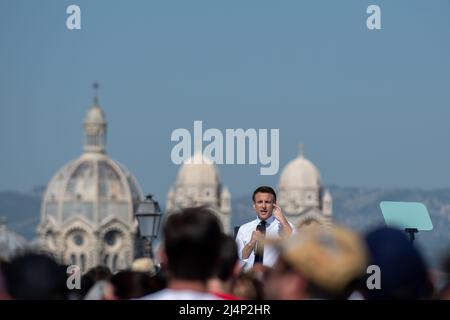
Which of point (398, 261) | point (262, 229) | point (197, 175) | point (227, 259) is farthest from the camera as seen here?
point (197, 175)

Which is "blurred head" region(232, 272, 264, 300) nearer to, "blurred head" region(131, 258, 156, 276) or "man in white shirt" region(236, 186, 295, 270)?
"blurred head" region(131, 258, 156, 276)

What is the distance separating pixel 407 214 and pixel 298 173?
153m

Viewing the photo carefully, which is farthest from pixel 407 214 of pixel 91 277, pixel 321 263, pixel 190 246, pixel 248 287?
pixel 321 263

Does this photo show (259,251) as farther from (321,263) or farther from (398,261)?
(321,263)

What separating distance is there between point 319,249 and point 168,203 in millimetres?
136604

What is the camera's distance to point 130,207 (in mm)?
159500

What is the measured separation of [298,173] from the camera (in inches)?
6496

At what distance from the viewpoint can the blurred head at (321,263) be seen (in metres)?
6.62

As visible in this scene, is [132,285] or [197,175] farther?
[197,175]

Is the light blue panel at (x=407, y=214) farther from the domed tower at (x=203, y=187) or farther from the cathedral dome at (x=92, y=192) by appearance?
the cathedral dome at (x=92, y=192)

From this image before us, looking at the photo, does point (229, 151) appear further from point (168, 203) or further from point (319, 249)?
point (168, 203)

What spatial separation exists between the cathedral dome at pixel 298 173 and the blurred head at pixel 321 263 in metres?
158

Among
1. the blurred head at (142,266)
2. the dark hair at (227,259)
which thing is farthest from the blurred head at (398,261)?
the blurred head at (142,266)

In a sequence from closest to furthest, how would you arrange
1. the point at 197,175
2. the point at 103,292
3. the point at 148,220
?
the point at 103,292
the point at 148,220
the point at 197,175
